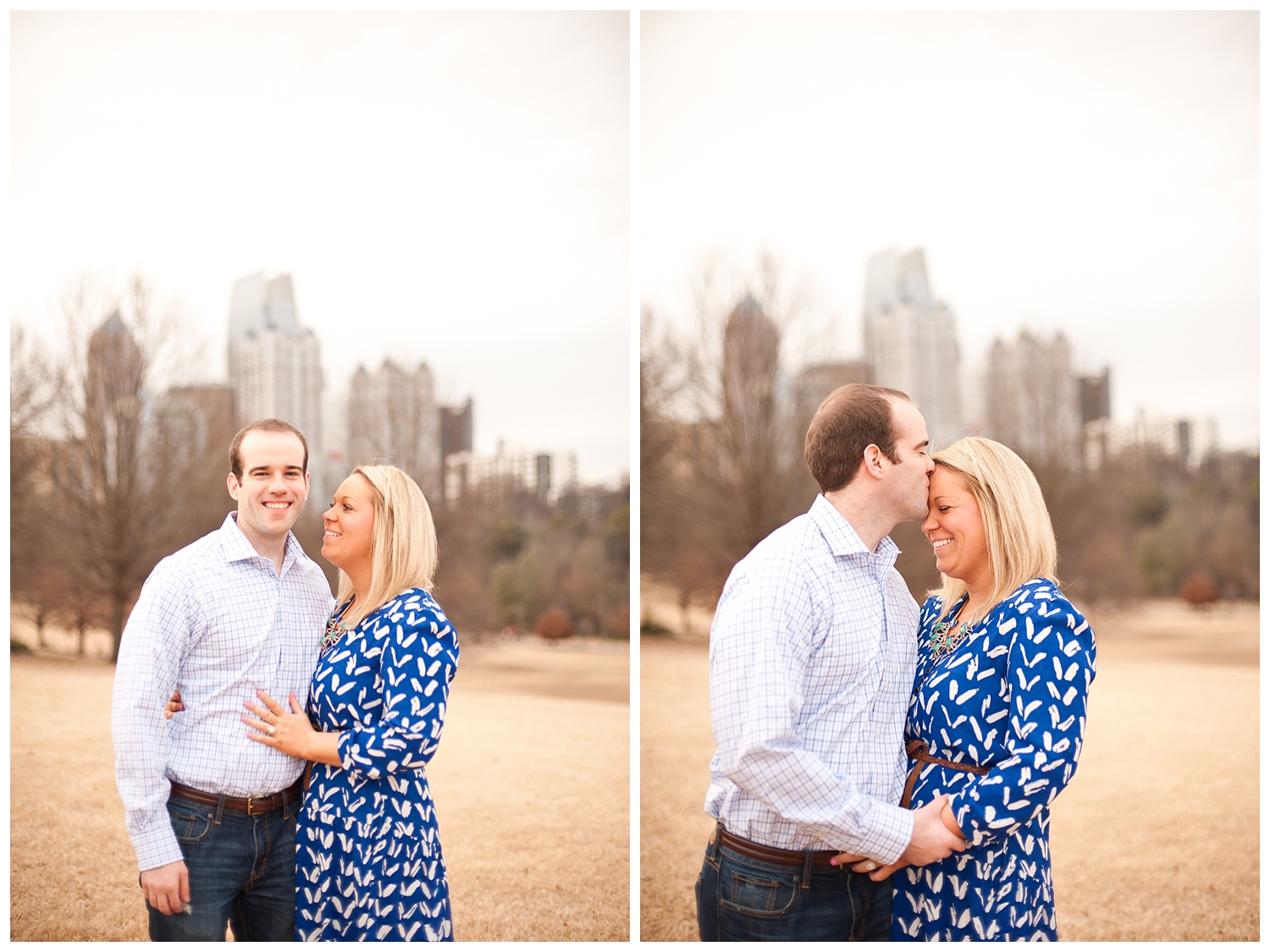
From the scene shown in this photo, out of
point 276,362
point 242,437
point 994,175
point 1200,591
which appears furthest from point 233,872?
point 1200,591

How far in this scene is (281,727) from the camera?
1933 mm

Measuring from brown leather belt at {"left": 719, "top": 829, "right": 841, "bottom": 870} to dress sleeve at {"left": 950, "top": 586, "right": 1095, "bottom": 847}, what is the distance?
25 cm

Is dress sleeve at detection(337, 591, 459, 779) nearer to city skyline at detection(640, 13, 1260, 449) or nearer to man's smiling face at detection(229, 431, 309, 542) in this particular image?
man's smiling face at detection(229, 431, 309, 542)

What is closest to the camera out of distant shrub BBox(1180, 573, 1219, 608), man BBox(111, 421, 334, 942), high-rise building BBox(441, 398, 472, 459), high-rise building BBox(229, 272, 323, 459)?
man BBox(111, 421, 334, 942)

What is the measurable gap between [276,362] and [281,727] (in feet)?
19.6

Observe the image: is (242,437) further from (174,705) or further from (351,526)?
(174,705)

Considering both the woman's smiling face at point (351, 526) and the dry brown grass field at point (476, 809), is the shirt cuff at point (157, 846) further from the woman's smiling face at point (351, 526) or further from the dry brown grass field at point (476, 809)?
the dry brown grass field at point (476, 809)

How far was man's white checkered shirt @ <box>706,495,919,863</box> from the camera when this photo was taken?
1.56 m

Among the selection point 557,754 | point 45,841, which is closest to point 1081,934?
point 557,754

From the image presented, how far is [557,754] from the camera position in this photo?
602cm

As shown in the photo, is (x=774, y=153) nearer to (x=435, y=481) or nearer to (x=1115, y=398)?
(x=435, y=481)

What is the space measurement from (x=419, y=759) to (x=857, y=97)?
5.19 metres

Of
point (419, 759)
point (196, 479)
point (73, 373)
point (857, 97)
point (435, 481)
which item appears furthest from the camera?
point (435, 481)

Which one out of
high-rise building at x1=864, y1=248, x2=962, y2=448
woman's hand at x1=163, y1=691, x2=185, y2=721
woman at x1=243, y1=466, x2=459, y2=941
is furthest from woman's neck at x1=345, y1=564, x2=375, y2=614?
high-rise building at x1=864, y1=248, x2=962, y2=448
